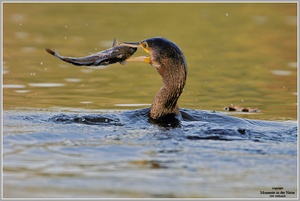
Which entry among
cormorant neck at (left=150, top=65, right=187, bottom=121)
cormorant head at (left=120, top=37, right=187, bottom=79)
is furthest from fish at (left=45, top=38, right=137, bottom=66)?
cormorant neck at (left=150, top=65, right=187, bottom=121)

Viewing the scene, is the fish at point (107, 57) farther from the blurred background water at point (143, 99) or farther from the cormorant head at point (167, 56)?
the blurred background water at point (143, 99)

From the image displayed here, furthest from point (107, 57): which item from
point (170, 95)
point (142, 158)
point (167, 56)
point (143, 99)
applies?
point (142, 158)

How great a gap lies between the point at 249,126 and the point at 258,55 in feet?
22.2

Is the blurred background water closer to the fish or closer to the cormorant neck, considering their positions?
the cormorant neck

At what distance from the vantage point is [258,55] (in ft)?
54.1

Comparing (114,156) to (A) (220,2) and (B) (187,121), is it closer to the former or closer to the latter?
(B) (187,121)

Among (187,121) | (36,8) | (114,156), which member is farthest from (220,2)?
(114,156)

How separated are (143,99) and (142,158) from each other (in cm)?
479

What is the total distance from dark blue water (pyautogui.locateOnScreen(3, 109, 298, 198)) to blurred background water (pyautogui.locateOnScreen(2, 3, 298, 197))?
1 centimetres

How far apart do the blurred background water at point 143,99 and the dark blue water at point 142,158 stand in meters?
0.01

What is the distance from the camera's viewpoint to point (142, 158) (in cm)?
787

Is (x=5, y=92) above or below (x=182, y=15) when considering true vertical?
below

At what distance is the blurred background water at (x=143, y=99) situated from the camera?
725cm

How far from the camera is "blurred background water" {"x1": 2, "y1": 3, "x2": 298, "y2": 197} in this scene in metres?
7.25
